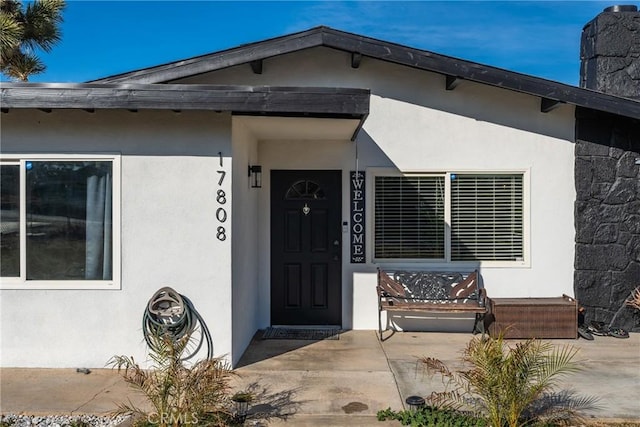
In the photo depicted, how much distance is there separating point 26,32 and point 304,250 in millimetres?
9665

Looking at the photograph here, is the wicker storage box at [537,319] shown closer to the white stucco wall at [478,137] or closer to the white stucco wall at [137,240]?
the white stucco wall at [478,137]

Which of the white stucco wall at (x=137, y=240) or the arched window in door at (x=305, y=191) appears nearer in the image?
the white stucco wall at (x=137, y=240)

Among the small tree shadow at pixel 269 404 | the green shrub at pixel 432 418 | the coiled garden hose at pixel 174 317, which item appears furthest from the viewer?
the coiled garden hose at pixel 174 317

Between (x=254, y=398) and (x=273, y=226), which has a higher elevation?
(x=273, y=226)

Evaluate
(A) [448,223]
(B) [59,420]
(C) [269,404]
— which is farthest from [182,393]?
(A) [448,223]

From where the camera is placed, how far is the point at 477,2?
759 cm

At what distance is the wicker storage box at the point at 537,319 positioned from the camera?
5.93m

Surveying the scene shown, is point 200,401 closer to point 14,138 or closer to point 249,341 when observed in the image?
point 249,341

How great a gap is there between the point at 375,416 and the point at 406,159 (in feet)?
12.2

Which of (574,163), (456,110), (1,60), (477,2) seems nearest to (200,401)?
(456,110)

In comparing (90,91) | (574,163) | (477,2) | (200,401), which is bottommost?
(200,401)

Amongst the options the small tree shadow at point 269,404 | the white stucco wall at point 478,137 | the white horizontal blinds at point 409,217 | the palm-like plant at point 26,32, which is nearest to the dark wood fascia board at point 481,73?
the white stucco wall at point 478,137

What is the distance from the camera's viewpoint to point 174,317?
4.55 m

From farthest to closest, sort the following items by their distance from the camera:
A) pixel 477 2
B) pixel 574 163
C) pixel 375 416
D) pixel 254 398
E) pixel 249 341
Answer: pixel 477 2, pixel 574 163, pixel 249 341, pixel 254 398, pixel 375 416
